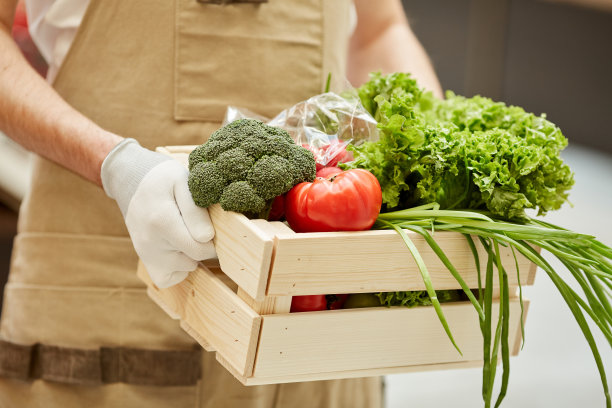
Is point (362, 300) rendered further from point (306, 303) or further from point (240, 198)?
point (240, 198)

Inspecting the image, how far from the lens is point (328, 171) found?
1.39 metres

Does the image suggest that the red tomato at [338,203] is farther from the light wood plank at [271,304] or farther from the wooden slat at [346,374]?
the wooden slat at [346,374]

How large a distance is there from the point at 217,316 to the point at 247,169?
0.89ft

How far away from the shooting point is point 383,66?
2.12m

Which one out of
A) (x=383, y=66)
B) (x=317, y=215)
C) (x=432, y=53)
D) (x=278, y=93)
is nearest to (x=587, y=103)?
(x=432, y=53)

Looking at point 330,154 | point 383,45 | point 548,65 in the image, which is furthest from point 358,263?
point 548,65

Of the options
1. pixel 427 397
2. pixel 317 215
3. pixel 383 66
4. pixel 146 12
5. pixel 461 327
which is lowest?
pixel 427 397

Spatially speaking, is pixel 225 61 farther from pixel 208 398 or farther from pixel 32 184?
pixel 208 398

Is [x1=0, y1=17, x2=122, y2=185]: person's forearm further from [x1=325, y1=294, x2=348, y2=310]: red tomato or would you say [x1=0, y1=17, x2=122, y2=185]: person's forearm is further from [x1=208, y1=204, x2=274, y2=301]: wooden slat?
[x1=325, y1=294, x2=348, y2=310]: red tomato

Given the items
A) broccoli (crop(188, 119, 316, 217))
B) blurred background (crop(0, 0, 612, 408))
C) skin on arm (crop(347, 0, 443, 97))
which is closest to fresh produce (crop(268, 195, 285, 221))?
broccoli (crop(188, 119, 316, 217))

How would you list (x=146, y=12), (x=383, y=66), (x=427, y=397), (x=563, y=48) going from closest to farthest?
(x=146, y=12), (x=383, y=66), (x=427, y=397), (x=563, y=48)

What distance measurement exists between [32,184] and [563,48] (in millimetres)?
5444

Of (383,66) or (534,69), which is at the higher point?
(383,66)

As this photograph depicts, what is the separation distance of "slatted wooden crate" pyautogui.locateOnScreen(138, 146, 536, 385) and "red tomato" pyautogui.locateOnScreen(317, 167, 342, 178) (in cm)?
17
